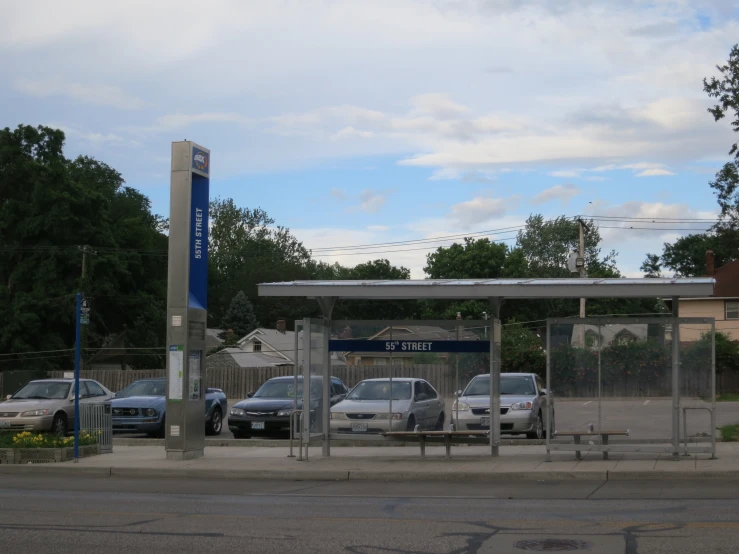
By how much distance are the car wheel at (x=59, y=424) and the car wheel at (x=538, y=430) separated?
11785 mm

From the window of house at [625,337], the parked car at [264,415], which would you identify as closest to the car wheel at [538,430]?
the window of house at [625,337]

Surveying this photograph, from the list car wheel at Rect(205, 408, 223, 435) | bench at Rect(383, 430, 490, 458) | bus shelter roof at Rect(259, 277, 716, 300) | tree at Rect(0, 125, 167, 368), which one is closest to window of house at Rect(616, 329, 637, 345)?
bus shelter roof at Rect(259, 277, 716, 300)

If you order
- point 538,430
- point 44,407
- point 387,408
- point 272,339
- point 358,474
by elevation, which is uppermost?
point 272,339

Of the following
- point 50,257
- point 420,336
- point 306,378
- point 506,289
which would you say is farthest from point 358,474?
point 50,257

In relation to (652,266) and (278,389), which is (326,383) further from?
(652,266)

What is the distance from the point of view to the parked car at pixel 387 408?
1939 cm

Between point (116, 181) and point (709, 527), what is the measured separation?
76031 mm

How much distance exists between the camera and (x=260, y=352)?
61438 mm

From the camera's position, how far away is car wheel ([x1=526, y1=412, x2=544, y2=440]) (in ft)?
69.6

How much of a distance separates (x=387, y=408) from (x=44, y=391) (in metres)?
10.3

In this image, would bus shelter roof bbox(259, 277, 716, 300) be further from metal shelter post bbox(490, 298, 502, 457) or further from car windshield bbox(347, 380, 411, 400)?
car windshield bbox(347, 380, 411, 400)

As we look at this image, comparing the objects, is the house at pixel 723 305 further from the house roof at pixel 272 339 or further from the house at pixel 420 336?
the house at pixel 420 336

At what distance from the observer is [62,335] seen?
5503cm

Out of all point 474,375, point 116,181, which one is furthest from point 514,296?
point 116,181
